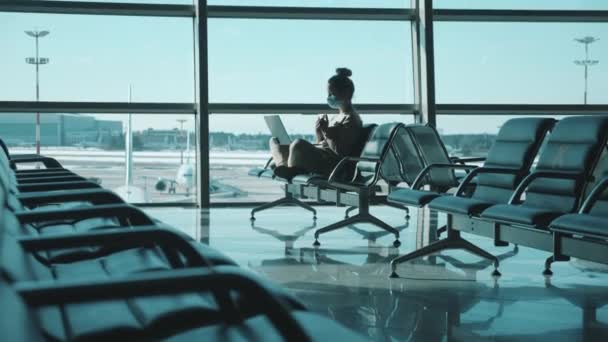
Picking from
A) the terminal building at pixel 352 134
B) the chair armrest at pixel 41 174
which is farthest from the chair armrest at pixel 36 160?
the chair armrest at pixel 41 174

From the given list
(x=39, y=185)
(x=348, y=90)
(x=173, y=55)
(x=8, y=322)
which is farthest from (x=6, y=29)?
(x=8, y=322)

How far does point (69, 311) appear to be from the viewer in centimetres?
123

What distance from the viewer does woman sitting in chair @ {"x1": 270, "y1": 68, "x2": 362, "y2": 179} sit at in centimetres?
539

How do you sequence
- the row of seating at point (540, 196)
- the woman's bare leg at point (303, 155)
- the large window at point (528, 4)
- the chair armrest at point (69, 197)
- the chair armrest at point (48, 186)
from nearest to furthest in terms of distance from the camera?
1. the chair armrest at point (69, 197)
2. the chair armrest at point (48, 186)
3. the row of seating at point (540, 196)
4. the woman's bare leg at point (303, 155)
5. the large window at point (528, 4)

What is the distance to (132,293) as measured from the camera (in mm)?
917

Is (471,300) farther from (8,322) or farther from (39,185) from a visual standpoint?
(8,322)

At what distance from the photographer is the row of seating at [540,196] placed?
9.18 feet

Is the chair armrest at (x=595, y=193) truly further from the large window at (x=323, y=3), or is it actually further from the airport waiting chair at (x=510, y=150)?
the large window at (x=323, y=3)

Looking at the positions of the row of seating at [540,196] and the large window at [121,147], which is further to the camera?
the large window at [121,147]

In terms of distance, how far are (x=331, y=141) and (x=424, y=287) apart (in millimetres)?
2118

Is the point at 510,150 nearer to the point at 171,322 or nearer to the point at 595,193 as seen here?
the point at 595,193

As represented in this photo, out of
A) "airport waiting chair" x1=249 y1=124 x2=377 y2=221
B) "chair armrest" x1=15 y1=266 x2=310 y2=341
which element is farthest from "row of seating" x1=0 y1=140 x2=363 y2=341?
"airport waiting chair" x1=249 y1=124 x2=377 y2=221

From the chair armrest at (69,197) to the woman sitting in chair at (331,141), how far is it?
3.48 metres

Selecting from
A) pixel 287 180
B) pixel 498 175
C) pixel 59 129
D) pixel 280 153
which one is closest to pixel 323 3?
pixel 280 153
